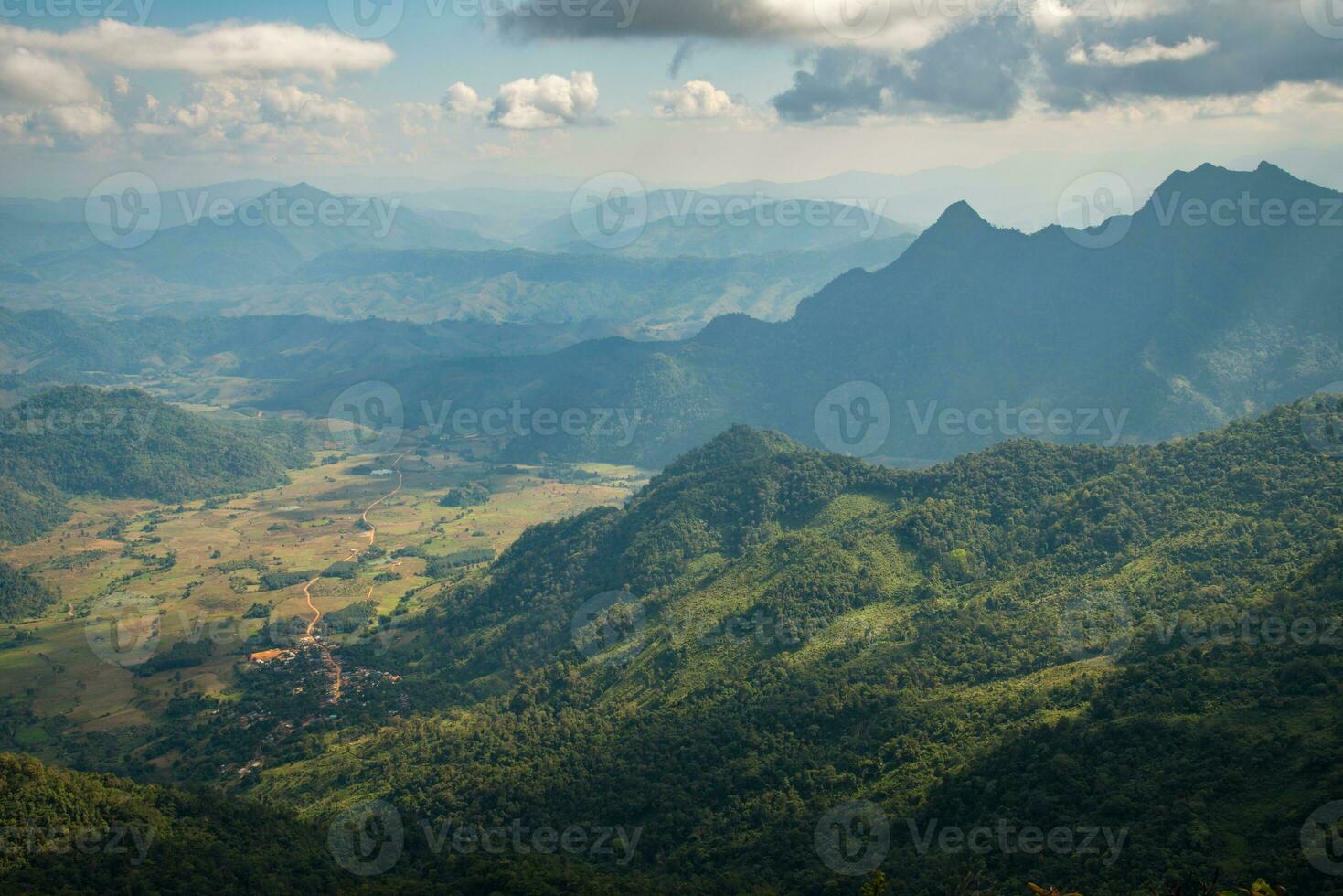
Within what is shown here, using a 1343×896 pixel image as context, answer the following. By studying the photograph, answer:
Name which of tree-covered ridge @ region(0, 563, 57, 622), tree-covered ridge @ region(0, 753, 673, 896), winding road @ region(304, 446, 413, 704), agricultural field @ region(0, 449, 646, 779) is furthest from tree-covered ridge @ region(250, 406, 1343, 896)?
tree-covered ridge @ region(0, 563, 57, 622)

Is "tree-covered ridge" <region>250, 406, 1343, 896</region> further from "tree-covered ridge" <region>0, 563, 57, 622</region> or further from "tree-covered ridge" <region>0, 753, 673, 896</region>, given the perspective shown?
"tree-covered ridge" <region>0, 563, 57, 622</region>

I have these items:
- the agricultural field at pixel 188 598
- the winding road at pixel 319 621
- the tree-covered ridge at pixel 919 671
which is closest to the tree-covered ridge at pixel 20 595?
the agricultural field at pixel 188 598

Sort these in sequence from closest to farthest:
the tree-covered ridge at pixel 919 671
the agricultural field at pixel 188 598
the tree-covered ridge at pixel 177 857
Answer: the tree-covered ridge at pixel 919 671 < the tree-covered ridge at pixel 177 857 < the agricultural field at pixel 188 598

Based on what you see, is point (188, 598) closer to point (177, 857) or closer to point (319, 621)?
point (319, 621)

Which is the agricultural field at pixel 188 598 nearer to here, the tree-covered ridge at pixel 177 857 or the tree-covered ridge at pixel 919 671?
the tree-covered ridge at pixel 919 671

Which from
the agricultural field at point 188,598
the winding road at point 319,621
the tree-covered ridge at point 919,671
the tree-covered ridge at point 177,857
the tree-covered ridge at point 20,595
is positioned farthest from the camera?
the tree-covered ridge at point 20,595

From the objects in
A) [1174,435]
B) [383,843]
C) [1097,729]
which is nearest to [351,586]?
[383,843]

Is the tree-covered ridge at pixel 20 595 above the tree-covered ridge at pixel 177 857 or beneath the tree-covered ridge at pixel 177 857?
beneath

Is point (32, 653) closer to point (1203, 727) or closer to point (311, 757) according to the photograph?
point (311, 757)
